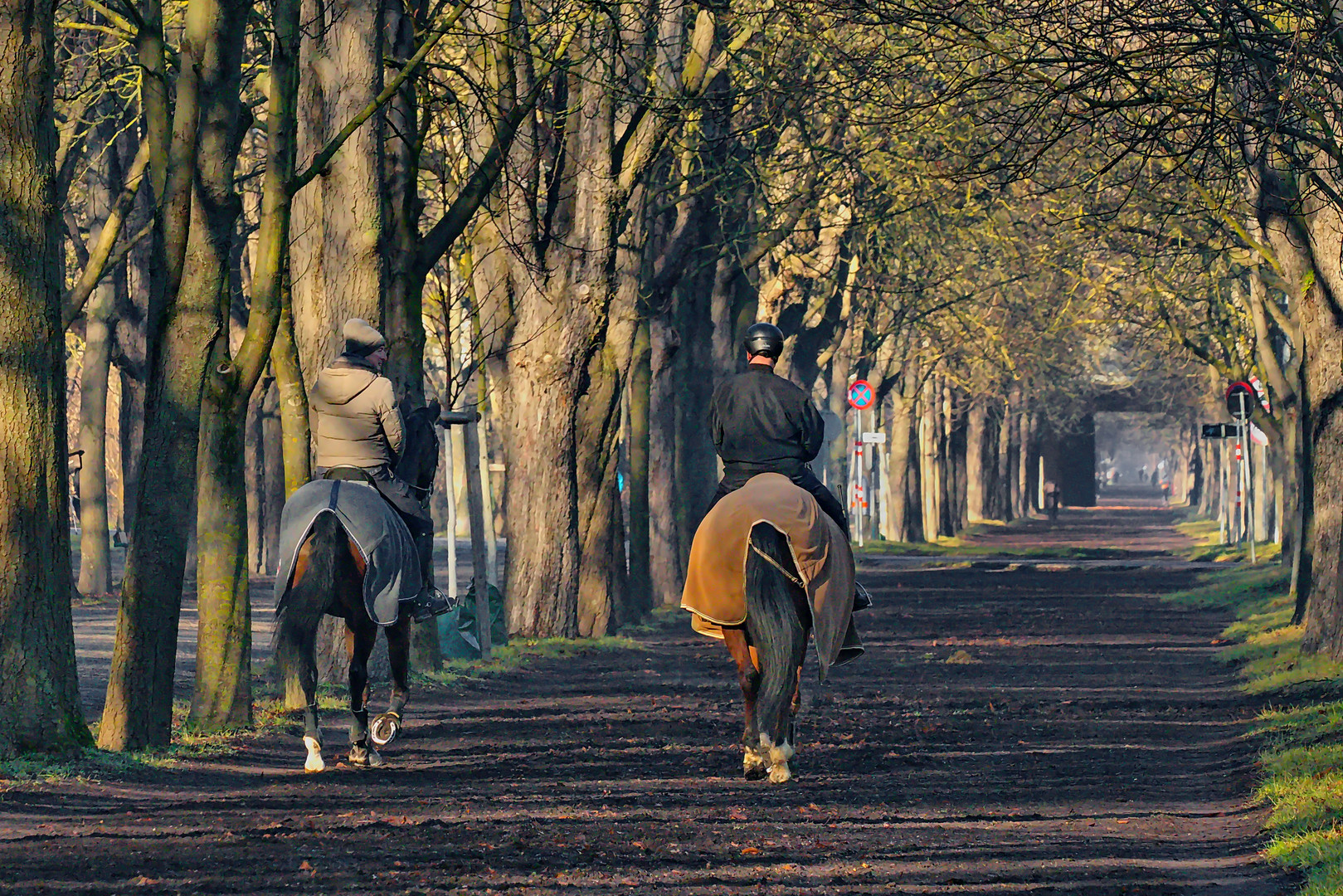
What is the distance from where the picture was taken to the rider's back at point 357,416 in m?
11.1

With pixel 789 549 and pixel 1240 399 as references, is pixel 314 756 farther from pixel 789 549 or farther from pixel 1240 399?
pixel 1240 399

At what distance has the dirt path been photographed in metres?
7.73

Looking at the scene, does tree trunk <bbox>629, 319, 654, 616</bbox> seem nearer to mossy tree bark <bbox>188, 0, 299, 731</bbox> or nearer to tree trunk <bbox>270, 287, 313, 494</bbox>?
tree trunk <bbox>270, 287, 313, 494</bbox>

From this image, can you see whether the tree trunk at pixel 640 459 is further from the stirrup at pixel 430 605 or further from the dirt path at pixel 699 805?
the stirrup at pixel 430 605

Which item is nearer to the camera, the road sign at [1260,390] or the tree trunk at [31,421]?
the tree trunk at [31,421]

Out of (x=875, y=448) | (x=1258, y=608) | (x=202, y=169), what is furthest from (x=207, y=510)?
(x=875, y=448)

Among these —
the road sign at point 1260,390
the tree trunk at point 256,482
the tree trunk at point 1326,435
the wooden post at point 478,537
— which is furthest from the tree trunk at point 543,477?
the road sign at point 1260,390

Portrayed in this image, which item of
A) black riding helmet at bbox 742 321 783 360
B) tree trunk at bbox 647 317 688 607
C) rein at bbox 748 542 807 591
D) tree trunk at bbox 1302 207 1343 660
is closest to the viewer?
rein at bbox 748 542 807 591

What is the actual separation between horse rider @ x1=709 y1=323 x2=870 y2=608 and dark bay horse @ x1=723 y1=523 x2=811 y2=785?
40 cm

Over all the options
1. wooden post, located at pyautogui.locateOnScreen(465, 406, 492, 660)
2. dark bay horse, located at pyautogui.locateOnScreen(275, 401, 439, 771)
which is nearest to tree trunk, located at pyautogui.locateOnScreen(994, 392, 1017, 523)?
wooden post, located at pyautogui.locateOnScreen(465, 406, 492, 660)

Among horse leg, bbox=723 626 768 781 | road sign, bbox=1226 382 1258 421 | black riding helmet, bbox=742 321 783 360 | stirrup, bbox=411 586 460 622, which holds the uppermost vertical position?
road sign, bbox=1226 382 1258 421

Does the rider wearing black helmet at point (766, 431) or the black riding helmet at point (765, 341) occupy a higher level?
the black riding helmet at point (765, 341)

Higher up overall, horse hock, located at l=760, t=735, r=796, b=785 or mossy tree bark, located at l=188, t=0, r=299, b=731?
mossy tree bark, located at l=188, t=0, r=299, b=731

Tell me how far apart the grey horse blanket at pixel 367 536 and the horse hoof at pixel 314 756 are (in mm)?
711
